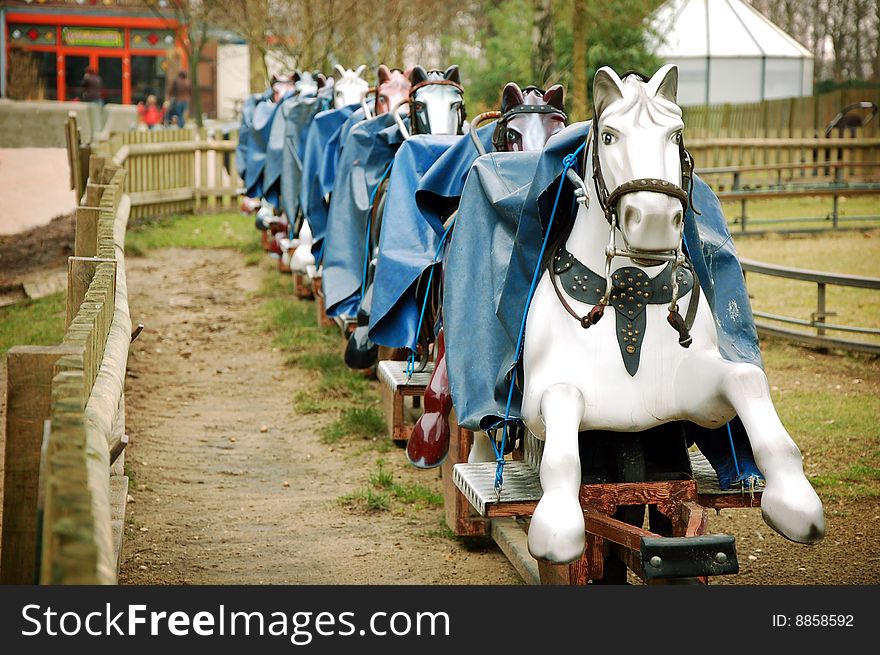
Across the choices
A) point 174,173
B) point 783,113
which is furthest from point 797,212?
point 174,173

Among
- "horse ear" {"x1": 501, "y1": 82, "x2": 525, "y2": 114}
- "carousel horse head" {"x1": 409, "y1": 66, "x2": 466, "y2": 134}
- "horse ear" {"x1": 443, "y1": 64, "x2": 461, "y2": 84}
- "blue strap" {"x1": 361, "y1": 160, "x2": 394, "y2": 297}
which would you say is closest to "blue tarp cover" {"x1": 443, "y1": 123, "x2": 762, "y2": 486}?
"horse ear" {"x1": 501, "y1": 82, "x2": 525, "y2": 114}

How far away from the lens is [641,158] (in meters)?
3.66

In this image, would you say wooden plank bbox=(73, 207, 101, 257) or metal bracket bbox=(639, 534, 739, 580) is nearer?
metal bracket bbox=(639, 534, 739, 580)

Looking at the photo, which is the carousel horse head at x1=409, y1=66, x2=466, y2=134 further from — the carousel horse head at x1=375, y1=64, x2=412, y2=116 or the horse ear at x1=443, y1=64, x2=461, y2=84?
the carousel horse head at x1=375, y1=64, x2=412, y2=116

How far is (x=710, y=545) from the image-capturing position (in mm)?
3842

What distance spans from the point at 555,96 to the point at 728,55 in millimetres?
25108

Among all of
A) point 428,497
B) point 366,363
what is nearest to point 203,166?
point 366,363

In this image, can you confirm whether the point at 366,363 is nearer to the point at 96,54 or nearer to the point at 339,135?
the point at 339,135

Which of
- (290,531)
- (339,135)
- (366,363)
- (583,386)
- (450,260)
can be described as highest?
(339,135)

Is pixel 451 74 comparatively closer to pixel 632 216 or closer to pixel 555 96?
pixel 555 96

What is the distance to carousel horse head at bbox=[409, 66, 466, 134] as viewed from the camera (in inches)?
296

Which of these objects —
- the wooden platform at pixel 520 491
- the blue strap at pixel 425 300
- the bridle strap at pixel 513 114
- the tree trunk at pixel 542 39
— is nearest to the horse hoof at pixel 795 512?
the wooden platform at pixel 520 491

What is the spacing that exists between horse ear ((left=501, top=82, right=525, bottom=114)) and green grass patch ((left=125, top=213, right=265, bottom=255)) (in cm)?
946

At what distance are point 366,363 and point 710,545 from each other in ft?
14.6
